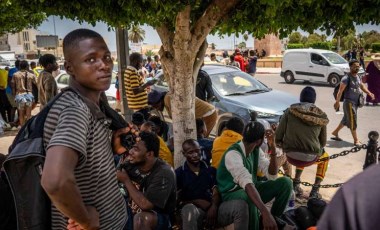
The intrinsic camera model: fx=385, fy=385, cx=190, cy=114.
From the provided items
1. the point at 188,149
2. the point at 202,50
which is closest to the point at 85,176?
the point at 188,149

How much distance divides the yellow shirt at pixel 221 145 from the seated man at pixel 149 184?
95cm

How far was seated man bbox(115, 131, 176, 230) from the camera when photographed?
3260 mm

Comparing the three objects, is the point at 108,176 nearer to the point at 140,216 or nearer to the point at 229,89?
the point at 140,216

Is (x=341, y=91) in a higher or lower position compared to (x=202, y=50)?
lower

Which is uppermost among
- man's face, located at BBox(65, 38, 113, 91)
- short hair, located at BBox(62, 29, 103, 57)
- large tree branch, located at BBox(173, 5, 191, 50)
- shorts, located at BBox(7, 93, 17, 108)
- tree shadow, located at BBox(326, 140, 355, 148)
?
large tree branch, located at BBox(173, 5, 191, 50)

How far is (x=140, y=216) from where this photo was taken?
326cm

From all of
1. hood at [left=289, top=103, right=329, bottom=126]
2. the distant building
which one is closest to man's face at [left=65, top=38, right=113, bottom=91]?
hood at [left=289, top=103, right=329, bottom=126]

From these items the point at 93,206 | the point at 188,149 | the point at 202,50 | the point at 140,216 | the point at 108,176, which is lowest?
the point at 140,216

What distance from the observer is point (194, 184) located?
3.88 meters

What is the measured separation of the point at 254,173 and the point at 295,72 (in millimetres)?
16870

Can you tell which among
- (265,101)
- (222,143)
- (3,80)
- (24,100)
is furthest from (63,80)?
(222,143)

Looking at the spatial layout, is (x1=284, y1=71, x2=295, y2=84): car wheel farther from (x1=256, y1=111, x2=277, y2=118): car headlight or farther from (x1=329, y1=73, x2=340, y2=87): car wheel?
(x1=256, y1=111, x2=277, y2=118): car headlight

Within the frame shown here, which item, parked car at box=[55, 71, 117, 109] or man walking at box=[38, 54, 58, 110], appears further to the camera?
parked car at box=[55, 71, 117, 109]

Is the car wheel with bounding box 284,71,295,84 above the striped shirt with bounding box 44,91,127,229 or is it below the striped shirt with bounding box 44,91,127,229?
below
